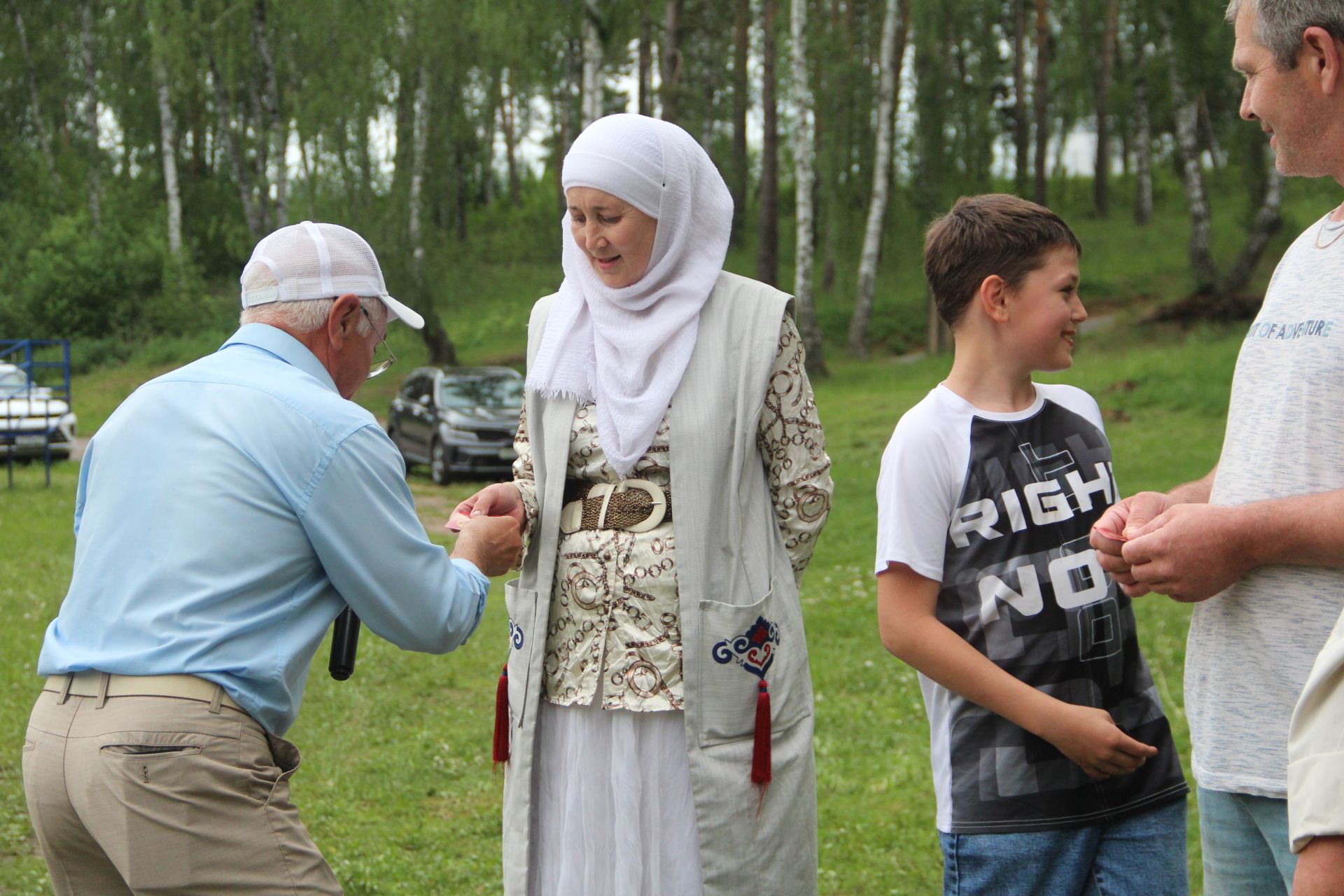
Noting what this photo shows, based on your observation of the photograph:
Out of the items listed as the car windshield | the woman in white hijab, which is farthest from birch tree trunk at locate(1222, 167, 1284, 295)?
the woman in white hijab

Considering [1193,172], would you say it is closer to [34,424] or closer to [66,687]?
[34,424]

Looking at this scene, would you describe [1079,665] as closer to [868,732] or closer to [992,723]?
[992,723]

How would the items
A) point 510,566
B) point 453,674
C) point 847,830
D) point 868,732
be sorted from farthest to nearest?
point 453,674
point 868,732
point 847,830
point 510,566

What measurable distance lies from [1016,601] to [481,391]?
1537 centimetres

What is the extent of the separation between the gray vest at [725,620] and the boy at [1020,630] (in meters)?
0.35

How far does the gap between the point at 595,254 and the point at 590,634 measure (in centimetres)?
82

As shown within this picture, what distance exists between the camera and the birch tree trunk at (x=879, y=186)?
901 inches

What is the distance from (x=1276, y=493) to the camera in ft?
6.71

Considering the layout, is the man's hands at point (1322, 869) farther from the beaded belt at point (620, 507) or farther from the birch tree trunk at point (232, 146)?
the birch tree trunk at point (232, 146)

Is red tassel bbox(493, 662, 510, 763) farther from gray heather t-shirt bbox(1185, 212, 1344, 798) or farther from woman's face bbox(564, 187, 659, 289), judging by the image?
gray heather t-shirt bbox(1185, 212, 1344, 798)

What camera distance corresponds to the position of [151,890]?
2.32m

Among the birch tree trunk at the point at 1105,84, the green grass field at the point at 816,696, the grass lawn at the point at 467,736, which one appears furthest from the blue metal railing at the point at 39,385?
the birch tree trunk at the point at 1105,84

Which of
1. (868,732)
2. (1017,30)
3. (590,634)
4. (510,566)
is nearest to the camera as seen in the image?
(590,634)

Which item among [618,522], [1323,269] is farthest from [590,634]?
[1323,269]
